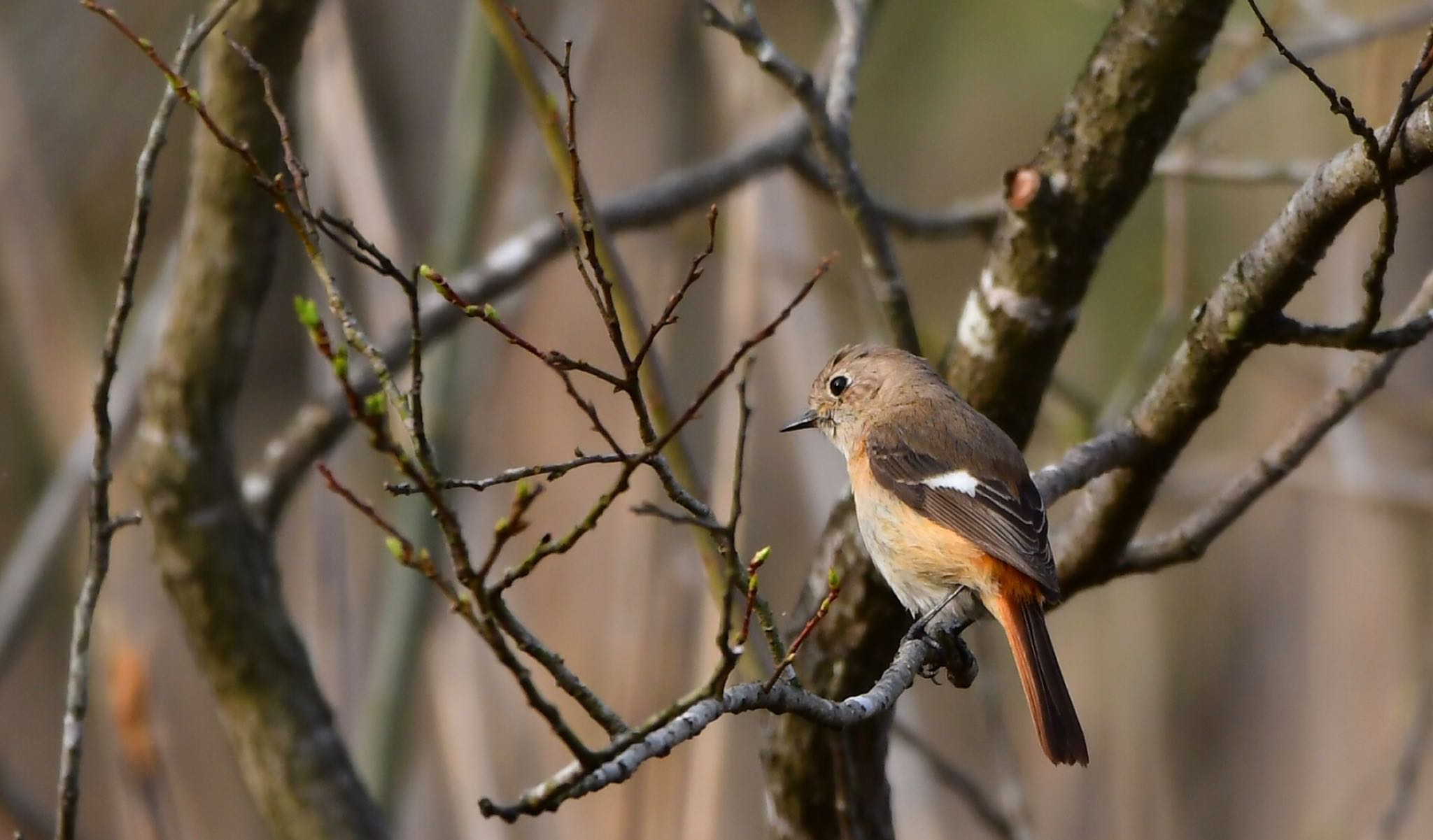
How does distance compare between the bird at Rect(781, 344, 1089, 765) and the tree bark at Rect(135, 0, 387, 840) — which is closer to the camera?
the bird at Rect(781, 344, 1089, 765)

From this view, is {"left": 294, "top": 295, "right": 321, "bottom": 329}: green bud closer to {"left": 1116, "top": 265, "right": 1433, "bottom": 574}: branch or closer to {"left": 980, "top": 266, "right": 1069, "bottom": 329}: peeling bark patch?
{"left": 980, "top": 266, "right": 1069, "bottom": 329}: peeling bark patch

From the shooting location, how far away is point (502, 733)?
14.2 ft

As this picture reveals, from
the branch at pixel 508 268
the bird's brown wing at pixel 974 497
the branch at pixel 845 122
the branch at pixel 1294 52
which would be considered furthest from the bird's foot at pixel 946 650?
the branch at pixel 1294 52

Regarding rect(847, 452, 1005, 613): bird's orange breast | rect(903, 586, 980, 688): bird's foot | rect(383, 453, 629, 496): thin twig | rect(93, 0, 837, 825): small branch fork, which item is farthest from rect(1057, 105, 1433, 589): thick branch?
rect(383, 453, 629, 496): thin twig

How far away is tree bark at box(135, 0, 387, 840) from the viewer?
2652mm

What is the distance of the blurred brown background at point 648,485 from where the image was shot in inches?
146

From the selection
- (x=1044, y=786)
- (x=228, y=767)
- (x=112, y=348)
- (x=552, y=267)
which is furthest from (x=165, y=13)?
(x=1044, y=786)

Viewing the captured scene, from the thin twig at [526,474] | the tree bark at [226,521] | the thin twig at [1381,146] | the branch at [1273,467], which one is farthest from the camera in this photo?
the tree bark at [226,521]

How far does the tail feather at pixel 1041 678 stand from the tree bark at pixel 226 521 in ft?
4.24

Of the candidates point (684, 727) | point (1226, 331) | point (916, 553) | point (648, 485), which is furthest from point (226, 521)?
point (648, 485)

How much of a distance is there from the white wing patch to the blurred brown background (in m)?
0.62

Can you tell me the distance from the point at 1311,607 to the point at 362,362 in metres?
3.95

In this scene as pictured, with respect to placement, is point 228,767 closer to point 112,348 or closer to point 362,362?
point 362,362

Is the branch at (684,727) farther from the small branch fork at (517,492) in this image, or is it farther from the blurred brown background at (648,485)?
the blurred brown background at (648,485)
